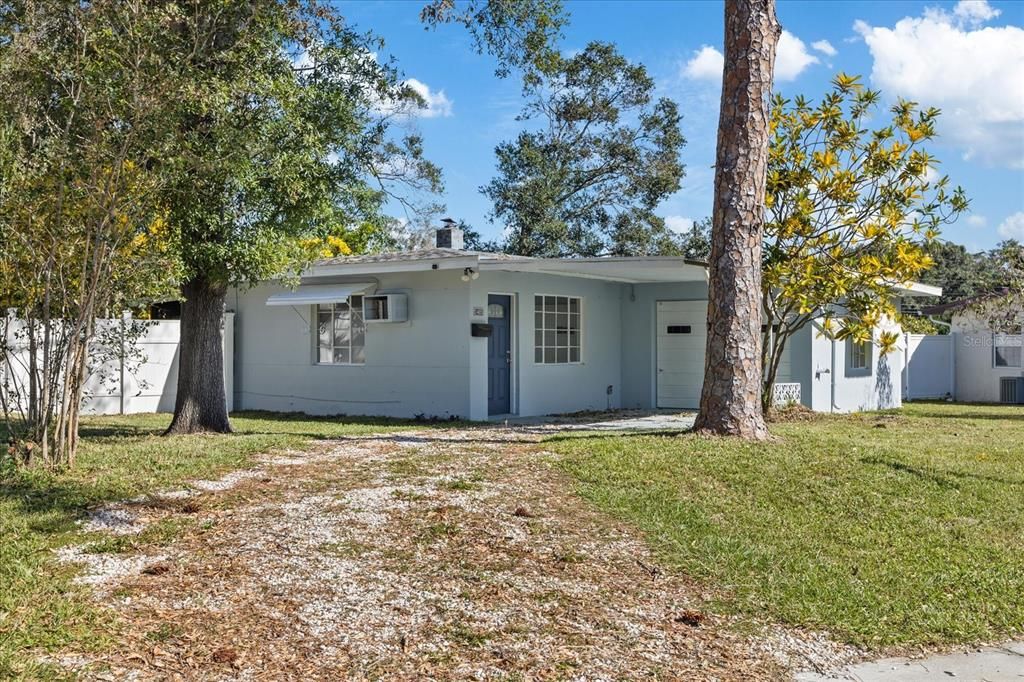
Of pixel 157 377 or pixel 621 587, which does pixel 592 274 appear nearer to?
pixel 157 377

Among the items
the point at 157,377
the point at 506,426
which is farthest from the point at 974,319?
the point at 157,377

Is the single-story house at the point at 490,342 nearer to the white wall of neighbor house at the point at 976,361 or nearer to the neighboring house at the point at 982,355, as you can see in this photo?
the neighboring house at the point at 982,355

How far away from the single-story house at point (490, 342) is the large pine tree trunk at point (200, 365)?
2762 millimetres

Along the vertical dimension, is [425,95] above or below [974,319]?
above

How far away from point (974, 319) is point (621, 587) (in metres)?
20.0

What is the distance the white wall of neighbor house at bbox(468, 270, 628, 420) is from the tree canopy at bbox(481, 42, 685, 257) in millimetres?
9770

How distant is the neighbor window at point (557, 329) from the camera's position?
1549 cm

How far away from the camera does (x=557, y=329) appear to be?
52.1 ft

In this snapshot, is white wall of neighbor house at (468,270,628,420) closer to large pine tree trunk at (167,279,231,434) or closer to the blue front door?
the blue front door

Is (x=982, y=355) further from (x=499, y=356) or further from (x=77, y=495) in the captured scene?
(x=77, y=495)

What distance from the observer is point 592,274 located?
14930 mm

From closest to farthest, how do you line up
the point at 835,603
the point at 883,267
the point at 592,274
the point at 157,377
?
1. the point at 835,603
2. the point at 883,267
3. the point at 592,274
4. the point at 157,377

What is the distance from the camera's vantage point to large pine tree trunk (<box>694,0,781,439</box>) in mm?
9953

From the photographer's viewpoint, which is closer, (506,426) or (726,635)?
(726,635)
